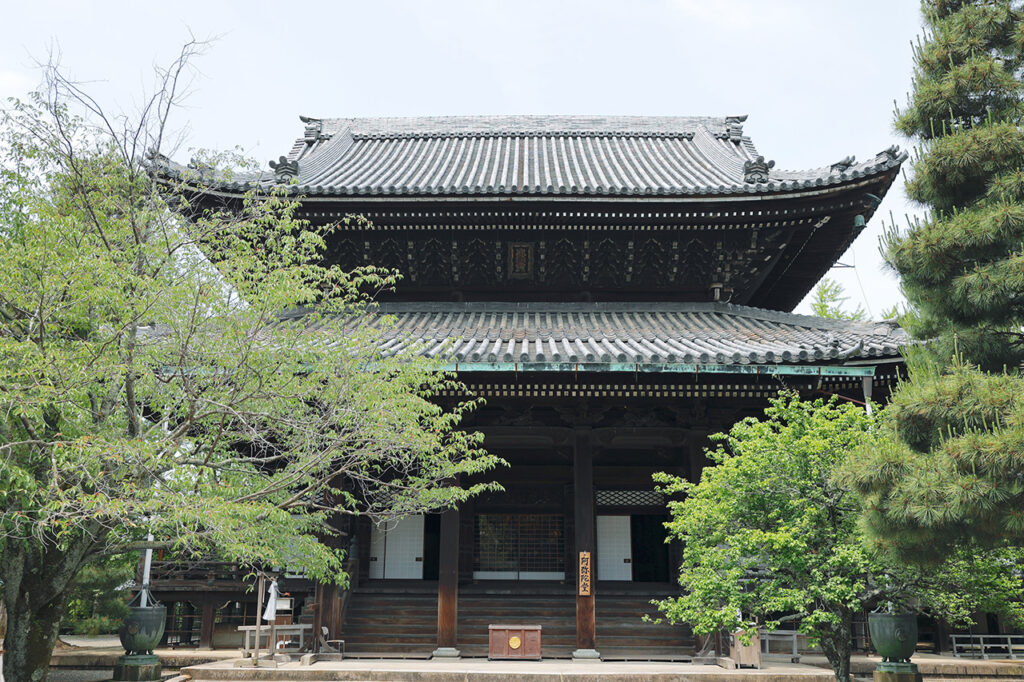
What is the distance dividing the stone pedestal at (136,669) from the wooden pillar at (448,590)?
3888mm

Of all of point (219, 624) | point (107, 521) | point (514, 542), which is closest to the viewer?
point (107, 521)

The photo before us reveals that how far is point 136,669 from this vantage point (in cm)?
981

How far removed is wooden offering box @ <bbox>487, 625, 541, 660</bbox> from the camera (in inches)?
424

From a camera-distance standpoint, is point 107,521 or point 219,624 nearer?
point 107,521

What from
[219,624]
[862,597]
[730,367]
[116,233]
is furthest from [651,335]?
[219,624]

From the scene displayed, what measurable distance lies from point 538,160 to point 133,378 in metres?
12.9

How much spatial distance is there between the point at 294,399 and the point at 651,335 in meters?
6.51

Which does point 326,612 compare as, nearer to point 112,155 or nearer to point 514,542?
point 514,542

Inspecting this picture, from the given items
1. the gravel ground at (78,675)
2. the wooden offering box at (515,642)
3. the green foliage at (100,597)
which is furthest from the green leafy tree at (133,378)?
the green foliage at (100,597)

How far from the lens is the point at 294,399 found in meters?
7.43

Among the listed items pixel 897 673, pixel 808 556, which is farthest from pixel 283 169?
pixel 897 673

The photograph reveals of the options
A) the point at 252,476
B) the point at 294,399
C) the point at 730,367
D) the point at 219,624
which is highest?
the point at 730,367

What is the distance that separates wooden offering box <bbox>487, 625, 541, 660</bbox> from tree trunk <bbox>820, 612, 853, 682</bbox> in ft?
14.5

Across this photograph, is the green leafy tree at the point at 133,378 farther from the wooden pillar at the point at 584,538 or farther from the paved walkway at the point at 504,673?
the wooden pillar at the point at 584,538
